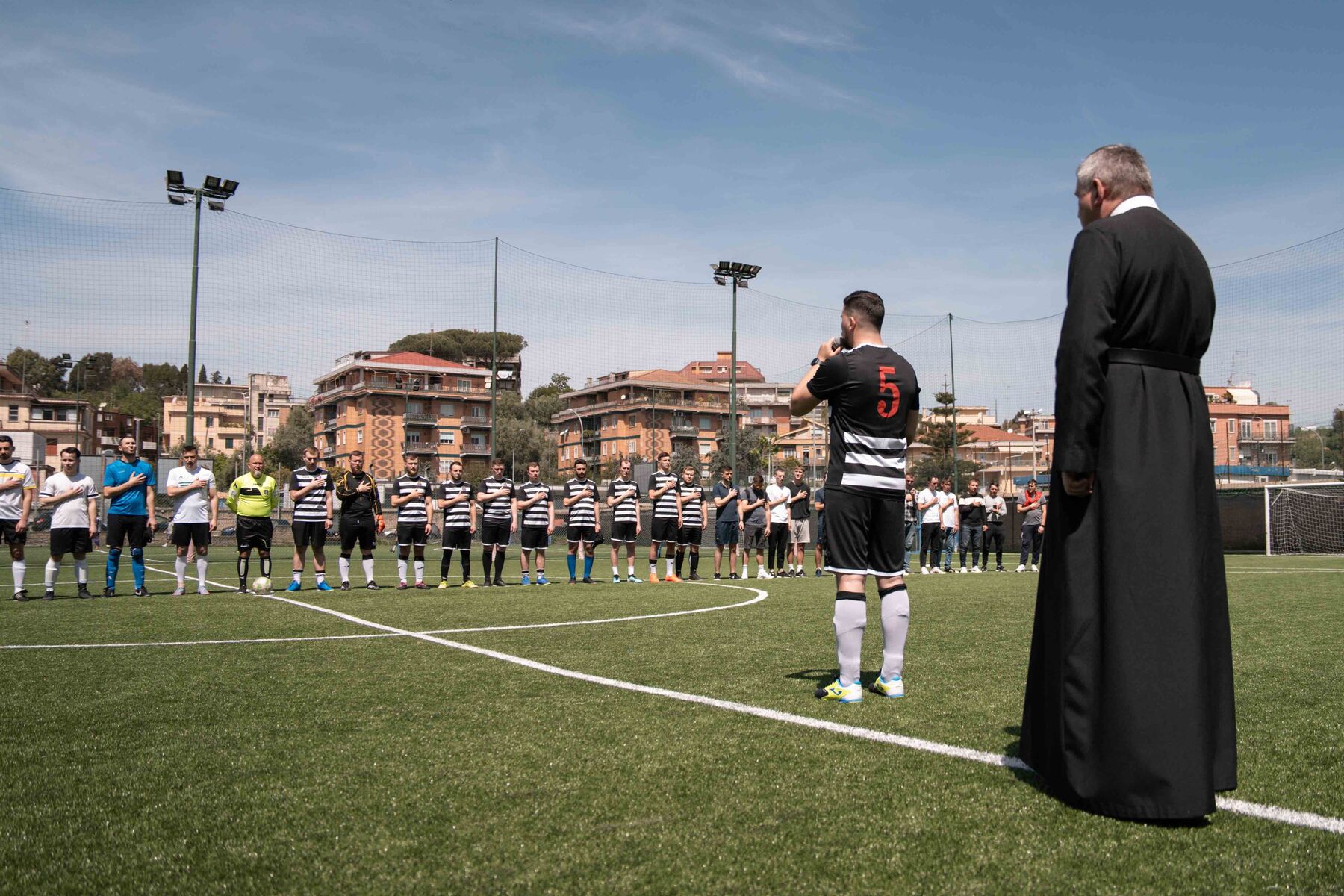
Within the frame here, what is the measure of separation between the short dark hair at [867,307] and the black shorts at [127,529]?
1172cm

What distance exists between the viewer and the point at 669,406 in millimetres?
97875

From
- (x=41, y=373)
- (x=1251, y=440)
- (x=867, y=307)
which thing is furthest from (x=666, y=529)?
(x=41, y=373)

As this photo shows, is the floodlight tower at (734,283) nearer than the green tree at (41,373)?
Yes

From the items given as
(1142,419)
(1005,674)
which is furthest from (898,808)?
(1005,674)

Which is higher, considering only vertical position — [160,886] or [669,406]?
[669,406]

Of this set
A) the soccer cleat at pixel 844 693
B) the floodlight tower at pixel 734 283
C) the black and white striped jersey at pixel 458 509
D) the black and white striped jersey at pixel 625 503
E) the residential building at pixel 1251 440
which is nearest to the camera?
the soccer cleat at pixel 844 693

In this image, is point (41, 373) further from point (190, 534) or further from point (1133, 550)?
point (1133, 550)

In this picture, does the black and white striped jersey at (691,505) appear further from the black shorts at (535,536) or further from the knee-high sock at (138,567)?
the knee-high sock at (138,567)

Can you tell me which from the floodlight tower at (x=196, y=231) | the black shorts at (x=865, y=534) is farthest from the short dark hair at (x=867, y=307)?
the floodlight tower at (x=196, y=231)

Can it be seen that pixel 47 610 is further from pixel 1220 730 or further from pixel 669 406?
pixel 669 406

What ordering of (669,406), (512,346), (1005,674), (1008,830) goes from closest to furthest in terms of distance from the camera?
1. (1008,830)
2. (1005,674)
3. (512,346)
4. (669,406)

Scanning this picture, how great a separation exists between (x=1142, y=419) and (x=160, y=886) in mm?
3218

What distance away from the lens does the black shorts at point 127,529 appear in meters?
13.5

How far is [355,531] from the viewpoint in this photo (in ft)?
49.0
